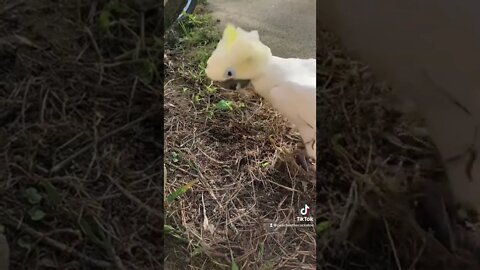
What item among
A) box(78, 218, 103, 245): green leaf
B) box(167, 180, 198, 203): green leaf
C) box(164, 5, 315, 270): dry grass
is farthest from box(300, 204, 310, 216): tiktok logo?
box(78, 218, 103, 245): green leaf

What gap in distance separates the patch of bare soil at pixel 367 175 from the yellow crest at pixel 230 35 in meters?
0.11

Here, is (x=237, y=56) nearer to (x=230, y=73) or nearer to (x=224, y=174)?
(x=230, y=73)

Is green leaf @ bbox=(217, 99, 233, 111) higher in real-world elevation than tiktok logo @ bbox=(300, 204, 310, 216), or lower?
higher

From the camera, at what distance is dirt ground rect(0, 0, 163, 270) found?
31.7 inches

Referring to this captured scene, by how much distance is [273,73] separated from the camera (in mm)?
797

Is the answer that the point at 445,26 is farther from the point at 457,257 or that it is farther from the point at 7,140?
the point at 7,140

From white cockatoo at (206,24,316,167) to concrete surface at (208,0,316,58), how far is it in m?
0.01

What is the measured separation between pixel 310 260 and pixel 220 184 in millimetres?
158

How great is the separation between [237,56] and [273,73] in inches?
2.2

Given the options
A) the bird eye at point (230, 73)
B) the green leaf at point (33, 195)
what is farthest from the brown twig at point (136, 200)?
the bird eye at point (230, 73)

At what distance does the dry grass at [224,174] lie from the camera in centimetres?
77

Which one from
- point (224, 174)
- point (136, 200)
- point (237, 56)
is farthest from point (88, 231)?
point (237, 56)

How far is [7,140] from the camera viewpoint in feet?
2.77

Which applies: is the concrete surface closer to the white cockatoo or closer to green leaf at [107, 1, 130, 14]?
the white cockatoo
